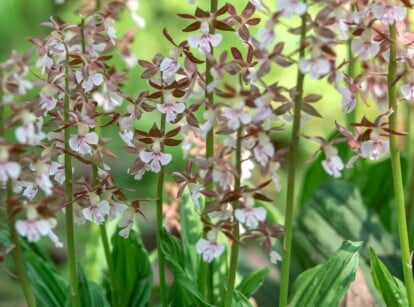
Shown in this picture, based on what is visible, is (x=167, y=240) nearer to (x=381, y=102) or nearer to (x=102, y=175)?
(x=102, y=175)

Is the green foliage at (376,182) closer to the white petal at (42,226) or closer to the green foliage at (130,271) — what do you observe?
the green foliage at (130,271)

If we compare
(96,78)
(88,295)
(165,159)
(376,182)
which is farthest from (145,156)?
(376,182)

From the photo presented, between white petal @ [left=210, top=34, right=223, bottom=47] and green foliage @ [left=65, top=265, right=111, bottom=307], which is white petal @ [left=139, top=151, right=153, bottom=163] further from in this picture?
green foliage @ [left=65, top=265, right=111, bottom=307]

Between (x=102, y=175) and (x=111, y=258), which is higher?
(x=102, y=175)

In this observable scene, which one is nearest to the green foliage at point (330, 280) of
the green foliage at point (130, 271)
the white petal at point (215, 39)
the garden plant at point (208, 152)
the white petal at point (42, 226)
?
the garden plant at point (208, 152)

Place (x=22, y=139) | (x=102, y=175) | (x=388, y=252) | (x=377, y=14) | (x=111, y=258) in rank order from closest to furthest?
(x=22, y=139), (x=377, y=14), (x=102, y=175), (x=111, y=258), (x=388, y=252)

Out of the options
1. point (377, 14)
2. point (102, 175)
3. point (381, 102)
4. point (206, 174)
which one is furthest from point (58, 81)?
point (381, 102)
